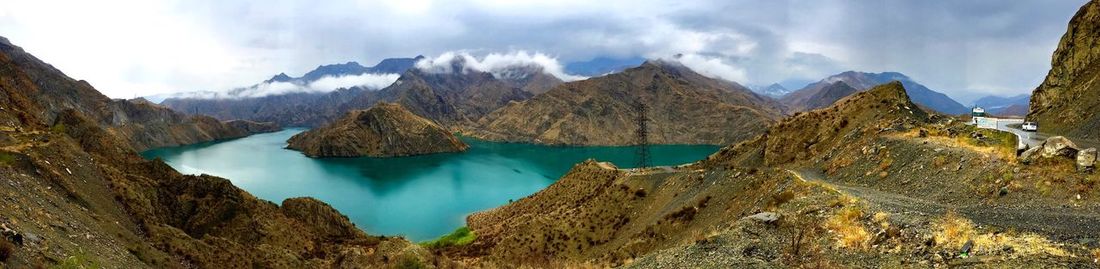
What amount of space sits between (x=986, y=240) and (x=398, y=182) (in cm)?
12109

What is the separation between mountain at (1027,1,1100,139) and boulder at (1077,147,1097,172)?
22.3 meters

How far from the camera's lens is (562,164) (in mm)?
164000

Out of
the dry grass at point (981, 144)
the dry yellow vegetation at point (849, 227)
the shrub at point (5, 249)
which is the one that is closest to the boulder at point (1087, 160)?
the dry grass at point (981, 144)

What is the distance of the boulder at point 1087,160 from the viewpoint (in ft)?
60.2

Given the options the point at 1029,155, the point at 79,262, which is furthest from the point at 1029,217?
the point at 79,262

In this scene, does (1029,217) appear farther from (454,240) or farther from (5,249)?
(454,240)

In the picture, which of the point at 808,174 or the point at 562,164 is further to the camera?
the point at 562,164

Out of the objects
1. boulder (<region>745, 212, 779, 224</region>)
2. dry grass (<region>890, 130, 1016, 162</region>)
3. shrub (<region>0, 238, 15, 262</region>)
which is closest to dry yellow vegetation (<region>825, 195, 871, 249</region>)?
boulder (<region>745, 212, 779, 224</region>)

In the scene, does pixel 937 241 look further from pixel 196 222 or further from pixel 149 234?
pixel 196 222

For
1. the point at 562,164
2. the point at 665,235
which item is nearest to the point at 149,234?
the point at 665,235

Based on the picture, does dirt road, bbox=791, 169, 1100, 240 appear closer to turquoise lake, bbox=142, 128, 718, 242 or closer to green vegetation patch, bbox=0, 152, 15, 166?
green vegetation patch, bbox=0, 152, 15, 166

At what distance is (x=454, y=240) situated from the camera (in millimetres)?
59688

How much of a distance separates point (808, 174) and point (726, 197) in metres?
6.28

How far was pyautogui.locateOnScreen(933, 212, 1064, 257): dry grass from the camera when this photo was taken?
1254cm
